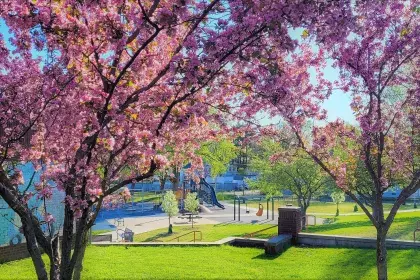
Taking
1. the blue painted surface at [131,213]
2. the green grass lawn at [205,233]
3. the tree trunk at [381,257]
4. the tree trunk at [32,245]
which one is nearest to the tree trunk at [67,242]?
the tree trunk at [32,245]

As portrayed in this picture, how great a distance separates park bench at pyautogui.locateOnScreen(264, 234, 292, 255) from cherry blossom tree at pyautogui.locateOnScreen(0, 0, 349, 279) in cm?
756

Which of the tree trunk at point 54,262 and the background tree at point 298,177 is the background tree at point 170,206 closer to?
Result: the background tree at point 298,177

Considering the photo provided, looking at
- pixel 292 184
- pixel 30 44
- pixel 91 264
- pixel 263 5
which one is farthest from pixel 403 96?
pixel 292 184

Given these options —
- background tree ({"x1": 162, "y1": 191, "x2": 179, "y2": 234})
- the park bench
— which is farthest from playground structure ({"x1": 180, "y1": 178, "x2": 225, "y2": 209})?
the park bench

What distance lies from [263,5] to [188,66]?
1.04 meters

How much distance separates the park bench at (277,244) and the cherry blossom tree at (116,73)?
7.56 m

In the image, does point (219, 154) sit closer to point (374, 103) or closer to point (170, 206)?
point (170, 206)

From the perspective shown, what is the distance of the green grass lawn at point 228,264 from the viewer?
32.6 ft

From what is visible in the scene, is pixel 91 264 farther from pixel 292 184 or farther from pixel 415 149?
pixel 292 184

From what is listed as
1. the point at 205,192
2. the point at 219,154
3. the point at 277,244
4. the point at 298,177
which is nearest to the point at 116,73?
the point at 277,244

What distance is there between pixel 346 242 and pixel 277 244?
8.62 feet

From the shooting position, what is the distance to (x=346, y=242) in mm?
13742

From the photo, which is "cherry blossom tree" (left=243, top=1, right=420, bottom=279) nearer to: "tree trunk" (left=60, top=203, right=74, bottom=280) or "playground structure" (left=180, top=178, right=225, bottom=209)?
"tree trunk" (left=60, top=203, right=74, bottom=280)

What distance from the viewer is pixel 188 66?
179 inches
